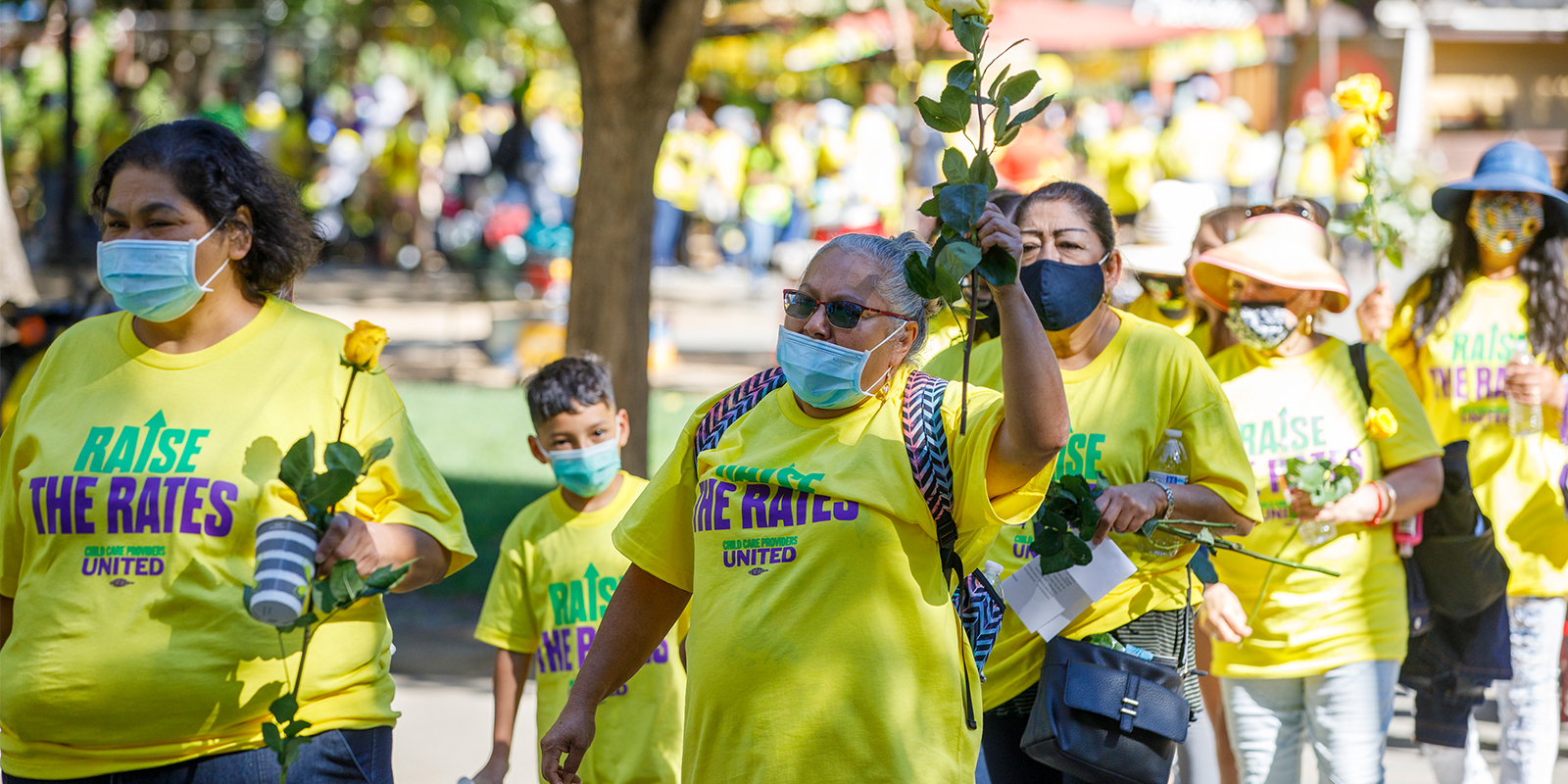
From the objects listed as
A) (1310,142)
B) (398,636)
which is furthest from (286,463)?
(1310,142)

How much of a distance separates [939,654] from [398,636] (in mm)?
5321

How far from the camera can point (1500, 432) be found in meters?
5.00

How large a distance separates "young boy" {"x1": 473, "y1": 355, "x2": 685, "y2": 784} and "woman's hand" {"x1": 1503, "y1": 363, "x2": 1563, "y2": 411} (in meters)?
2.83

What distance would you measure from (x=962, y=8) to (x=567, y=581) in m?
2.12

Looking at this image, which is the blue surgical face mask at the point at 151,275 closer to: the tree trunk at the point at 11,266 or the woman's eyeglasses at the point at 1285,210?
the woman's eyeglasses at the point at 1285,210

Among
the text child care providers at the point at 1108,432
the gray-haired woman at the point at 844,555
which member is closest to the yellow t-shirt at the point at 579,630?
the text child care providers at the point at 1108,432

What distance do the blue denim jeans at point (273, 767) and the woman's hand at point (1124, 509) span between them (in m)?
1.52

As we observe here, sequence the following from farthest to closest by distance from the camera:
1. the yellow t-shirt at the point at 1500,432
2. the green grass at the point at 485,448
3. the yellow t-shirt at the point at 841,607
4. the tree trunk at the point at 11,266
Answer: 1. the tree trunk at the point at 11,266
2. the green grass at the point at 485,448
3. the yellow t-shirt at the point at 1500,432
4. the yellow t-shirt at the point at 841,607

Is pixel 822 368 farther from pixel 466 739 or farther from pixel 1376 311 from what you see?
pixel 466 739

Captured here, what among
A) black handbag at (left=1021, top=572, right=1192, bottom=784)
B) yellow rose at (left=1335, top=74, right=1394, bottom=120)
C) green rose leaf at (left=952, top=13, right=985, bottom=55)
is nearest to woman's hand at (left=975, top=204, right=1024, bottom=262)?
green rose leaf at (left=952, top=13, right=985, bottom=55)

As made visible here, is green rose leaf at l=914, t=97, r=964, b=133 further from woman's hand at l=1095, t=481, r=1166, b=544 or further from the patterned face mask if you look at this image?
the patterned face mask

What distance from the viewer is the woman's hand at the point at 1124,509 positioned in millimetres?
3027

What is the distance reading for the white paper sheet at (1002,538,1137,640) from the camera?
10.8ft

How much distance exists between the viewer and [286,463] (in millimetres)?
2725
